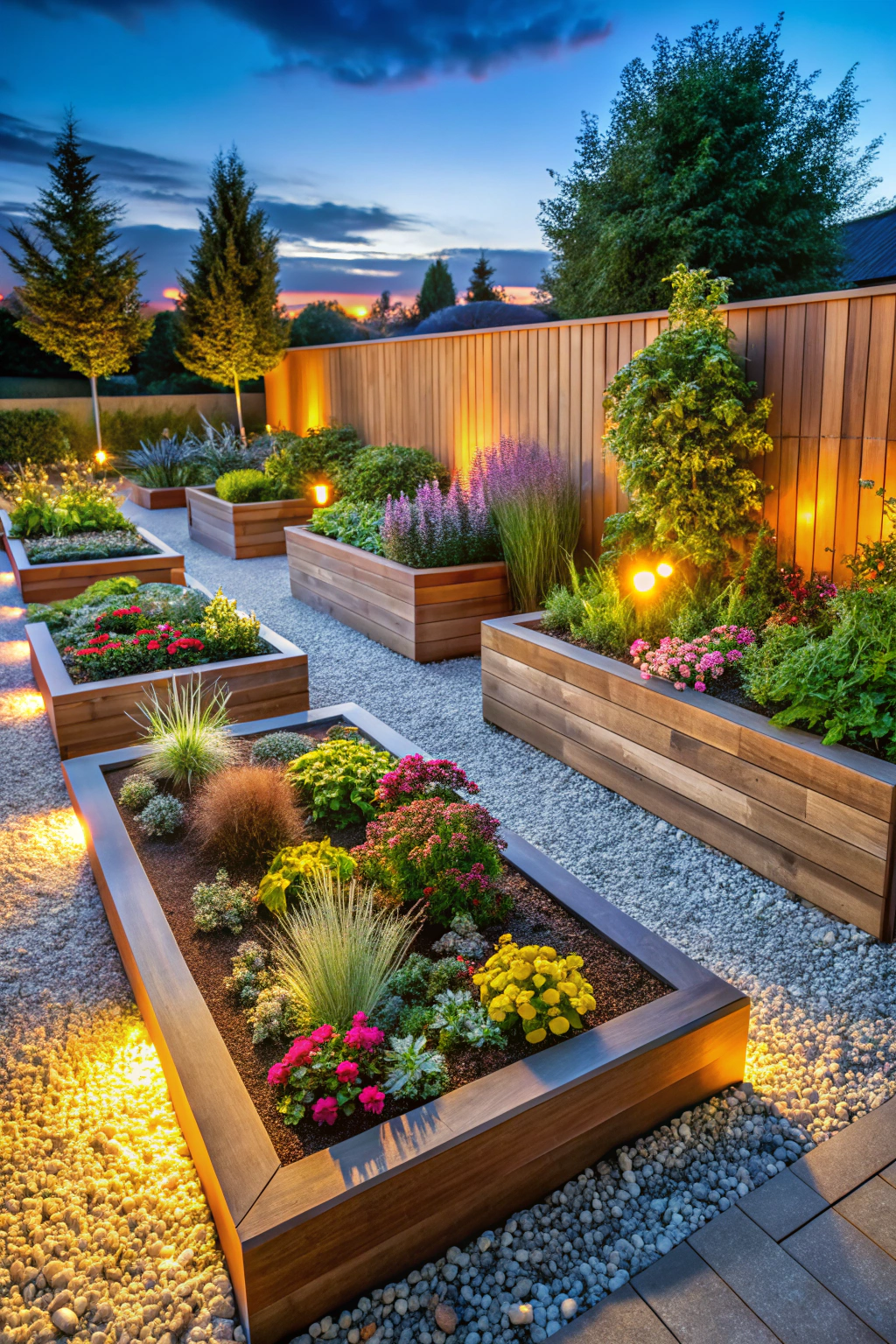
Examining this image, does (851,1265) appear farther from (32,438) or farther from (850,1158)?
(32,438)

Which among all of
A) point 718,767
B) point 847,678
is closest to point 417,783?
point 718,767

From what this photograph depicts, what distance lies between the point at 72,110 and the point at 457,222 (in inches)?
346

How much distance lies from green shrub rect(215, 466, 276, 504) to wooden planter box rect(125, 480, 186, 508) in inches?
109

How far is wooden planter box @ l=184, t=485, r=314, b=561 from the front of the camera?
29.9 feet

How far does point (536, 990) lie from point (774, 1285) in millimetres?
719

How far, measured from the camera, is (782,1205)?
1.89 metres

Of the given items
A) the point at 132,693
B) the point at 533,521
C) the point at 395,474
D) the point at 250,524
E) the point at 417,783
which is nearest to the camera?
the point at 417,783

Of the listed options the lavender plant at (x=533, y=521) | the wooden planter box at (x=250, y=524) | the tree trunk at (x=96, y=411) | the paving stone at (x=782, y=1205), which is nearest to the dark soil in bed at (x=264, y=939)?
the paving stone at (x=782, y=1205)

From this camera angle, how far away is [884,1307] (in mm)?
1663

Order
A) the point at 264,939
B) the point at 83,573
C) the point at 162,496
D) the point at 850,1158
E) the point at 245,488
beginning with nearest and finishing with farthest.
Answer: the point at 850,1158 < the point at 264,939 < the point at 83,573 < the point at 245,488 < the point at 162,496

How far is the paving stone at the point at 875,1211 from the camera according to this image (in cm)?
180

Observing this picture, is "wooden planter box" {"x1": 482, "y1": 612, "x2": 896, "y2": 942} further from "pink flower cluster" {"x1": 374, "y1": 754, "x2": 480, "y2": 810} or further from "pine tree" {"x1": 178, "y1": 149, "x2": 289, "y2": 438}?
"pine tree" {"x1": 178, "y1": 149, "x2": 289, "y2": 438}

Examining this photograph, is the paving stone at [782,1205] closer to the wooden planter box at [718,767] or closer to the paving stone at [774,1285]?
the paving stone at [774,1285]

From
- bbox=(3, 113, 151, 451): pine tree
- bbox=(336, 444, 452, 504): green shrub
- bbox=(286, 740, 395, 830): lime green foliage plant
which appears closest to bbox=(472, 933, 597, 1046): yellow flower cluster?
bbox=(286, 740, 395, 830): lime green foliage plant
